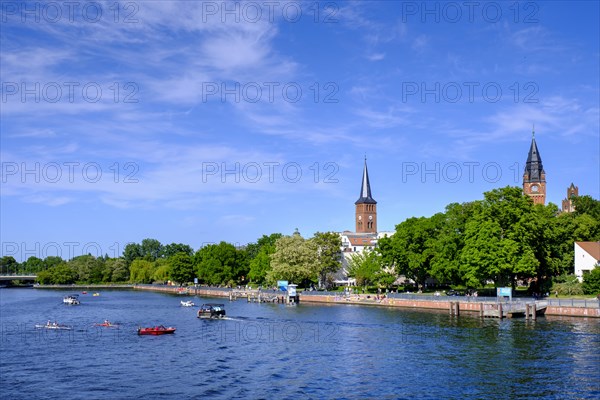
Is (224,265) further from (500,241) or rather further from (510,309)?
(510,309)

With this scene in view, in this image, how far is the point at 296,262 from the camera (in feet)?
491

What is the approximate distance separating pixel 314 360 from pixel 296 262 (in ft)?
301

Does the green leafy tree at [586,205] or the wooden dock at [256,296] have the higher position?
the green leafy tree at [586,205]

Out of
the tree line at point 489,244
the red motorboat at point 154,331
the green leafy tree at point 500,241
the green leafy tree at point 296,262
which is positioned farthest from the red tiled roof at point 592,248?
the red motorboat at point 154,331

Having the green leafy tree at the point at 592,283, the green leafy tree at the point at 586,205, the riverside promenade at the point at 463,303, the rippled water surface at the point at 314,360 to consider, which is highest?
the green leafy tree at the point at 586,205

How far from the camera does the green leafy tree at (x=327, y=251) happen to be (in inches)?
6053

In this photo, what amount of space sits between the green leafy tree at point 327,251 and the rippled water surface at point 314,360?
202ft

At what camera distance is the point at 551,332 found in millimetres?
69500

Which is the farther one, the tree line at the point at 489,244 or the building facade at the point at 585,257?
the building facade at the point at 585,257

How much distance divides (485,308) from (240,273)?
120049 mm

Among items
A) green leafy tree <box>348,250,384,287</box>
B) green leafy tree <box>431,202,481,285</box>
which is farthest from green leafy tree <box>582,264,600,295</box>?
green leafy tree <box>348,250,384,287</box>

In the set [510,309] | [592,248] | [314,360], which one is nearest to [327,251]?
[592,248]

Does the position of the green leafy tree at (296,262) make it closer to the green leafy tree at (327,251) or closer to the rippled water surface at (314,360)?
the green leafy tree at (327,251)

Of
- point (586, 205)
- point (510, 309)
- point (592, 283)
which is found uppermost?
point (586, 205)
